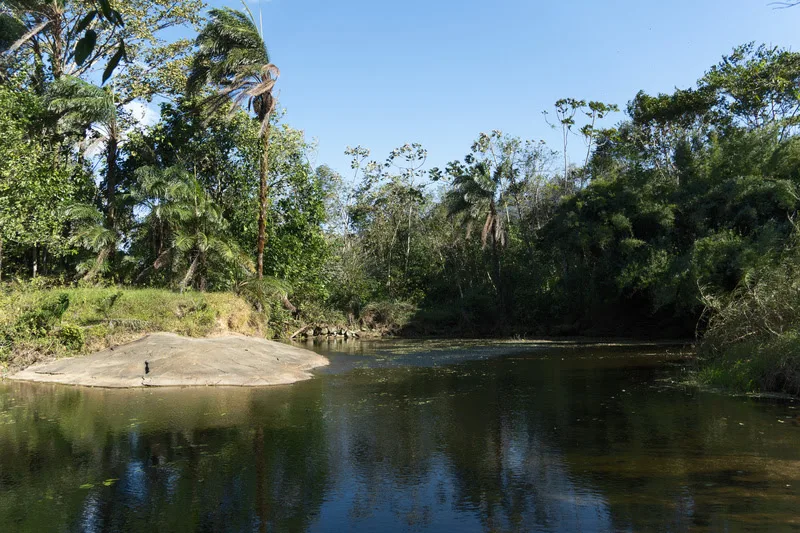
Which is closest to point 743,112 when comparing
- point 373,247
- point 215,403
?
point 373,247

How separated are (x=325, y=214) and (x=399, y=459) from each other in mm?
24773

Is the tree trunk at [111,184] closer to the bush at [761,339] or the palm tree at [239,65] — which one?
the palm tree at [239,65]

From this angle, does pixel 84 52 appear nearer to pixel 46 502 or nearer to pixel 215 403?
pixel 46 502

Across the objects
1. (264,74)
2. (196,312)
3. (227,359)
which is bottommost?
(227,359)

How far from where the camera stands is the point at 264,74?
26.0m

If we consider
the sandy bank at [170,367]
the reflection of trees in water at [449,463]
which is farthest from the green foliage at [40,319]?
the reflection of trees in water at [449,463]

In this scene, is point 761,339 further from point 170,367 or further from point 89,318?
point 89,318

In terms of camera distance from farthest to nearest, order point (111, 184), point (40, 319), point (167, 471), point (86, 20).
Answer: point (111, 184), point (40, 319), point (167, 471), point (86, 20)

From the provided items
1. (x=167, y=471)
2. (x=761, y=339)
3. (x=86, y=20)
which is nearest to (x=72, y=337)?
(x=167, y=471)

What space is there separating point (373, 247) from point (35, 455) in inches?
1462

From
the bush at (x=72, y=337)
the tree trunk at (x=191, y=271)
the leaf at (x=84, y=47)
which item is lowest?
the bush at (x=72, y=337)

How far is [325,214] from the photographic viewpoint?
107 ft

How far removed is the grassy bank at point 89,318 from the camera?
18.0 m

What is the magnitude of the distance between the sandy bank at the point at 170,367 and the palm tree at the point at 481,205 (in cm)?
2090
